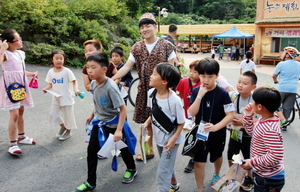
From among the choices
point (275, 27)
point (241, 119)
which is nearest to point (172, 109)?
point (241, 119)

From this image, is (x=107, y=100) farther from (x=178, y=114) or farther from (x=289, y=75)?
(x=289, y=75)

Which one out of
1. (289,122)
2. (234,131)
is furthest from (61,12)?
(234,131)

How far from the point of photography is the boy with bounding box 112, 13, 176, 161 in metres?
3.83

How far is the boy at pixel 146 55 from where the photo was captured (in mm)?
3826

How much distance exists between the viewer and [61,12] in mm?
12992

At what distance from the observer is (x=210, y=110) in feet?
10.0

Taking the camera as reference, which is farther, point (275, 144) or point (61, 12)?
point (61, 12)

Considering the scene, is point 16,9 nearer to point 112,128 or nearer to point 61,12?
point 61,12

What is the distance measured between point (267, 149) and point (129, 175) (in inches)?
75.0

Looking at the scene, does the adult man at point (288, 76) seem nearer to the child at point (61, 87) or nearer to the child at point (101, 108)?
the child at point (101, 108)

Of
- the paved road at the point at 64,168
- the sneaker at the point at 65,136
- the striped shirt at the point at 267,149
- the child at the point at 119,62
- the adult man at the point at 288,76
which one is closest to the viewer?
the striped shirt at the point at 267,149

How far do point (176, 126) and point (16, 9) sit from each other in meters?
11.0

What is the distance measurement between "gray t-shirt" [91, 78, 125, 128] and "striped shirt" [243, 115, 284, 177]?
156cm

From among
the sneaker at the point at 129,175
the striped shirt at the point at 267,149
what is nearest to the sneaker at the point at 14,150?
the sneaker at the point at 129,175
